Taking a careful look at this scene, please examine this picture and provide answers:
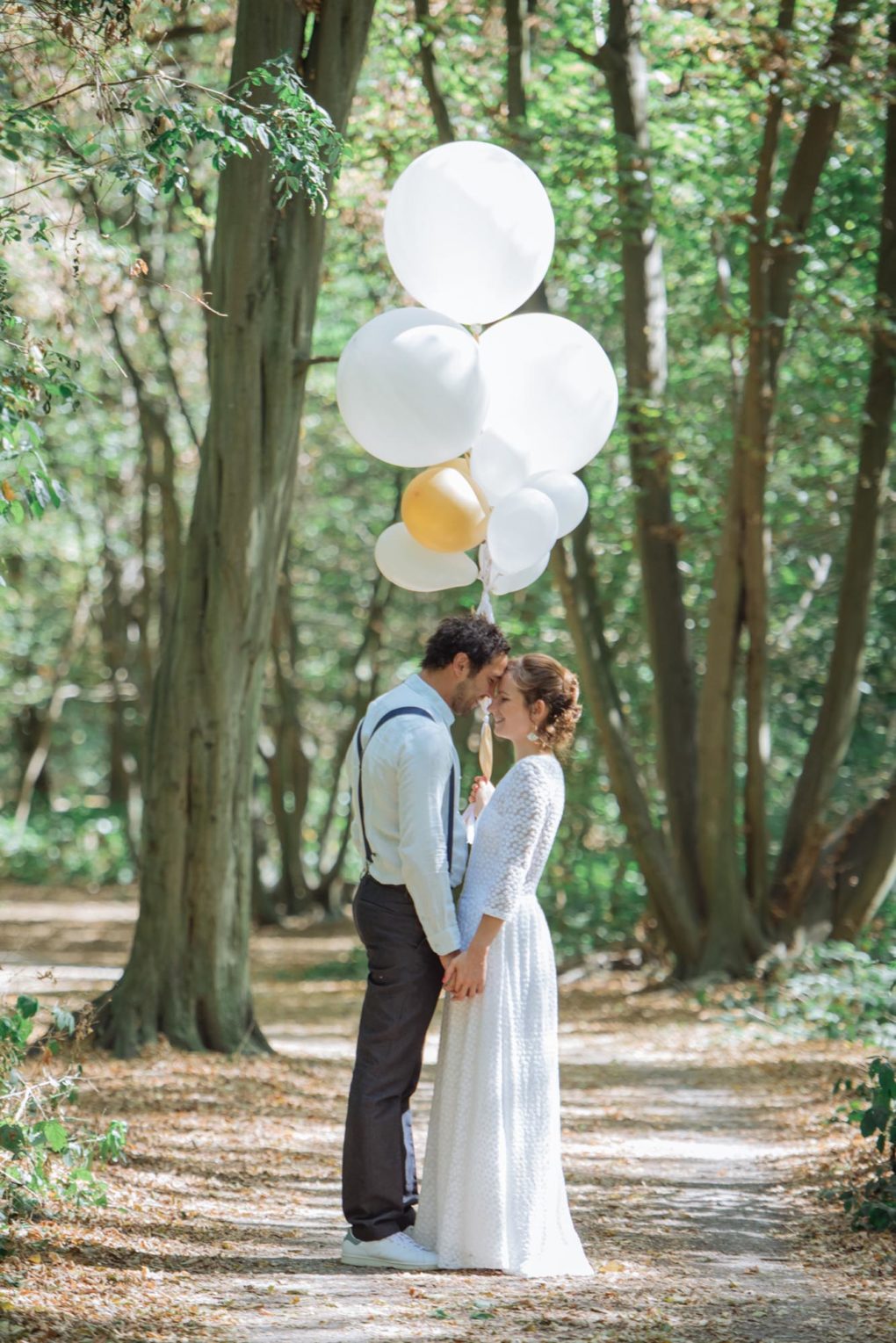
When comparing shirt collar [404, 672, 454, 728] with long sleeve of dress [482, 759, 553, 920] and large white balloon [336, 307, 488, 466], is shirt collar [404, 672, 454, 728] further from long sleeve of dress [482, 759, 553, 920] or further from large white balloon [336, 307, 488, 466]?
large white balloon [336, 307, 488, 466]

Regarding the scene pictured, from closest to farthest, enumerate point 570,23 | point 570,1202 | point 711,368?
point 570,1202, point 570,23, point 711,368

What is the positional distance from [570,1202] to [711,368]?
952 cm

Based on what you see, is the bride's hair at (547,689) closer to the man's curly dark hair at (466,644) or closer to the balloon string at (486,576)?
the man's curly dark hair at (466,644)

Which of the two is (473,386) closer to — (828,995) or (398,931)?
(398,931)

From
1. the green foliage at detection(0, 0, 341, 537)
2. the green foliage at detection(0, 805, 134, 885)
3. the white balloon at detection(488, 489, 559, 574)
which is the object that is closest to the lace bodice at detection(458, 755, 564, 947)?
the white balloon at detection(488, 489, 559, 574)

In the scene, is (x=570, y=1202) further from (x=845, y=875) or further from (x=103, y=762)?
(x=103, y=762)

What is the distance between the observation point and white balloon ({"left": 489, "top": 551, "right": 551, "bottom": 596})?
5.05m

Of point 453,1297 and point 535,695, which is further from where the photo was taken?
point 535,695

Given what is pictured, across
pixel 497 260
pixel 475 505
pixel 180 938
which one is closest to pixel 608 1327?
pixel 475 505

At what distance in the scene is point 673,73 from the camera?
37.7 feet

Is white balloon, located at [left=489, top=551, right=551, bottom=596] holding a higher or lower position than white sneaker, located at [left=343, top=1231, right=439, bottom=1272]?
higher

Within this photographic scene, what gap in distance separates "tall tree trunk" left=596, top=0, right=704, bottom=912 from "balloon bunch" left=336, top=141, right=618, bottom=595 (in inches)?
179

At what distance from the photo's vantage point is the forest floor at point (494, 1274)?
3.72 m

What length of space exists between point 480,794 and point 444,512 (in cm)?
98
